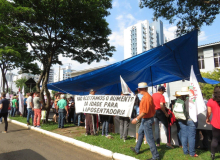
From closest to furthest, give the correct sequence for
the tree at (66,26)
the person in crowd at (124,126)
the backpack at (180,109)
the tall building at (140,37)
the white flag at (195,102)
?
the white flag at (195,102), the backpack at (180,109), the person in crowd at (124,126), the tree at (66,26), the tall building at (140,37)

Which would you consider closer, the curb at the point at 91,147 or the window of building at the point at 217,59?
the curb at the point at 91,147

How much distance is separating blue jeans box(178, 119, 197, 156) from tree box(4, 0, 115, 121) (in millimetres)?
6791

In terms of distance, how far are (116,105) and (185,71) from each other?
351cm

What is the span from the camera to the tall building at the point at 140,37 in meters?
97.3

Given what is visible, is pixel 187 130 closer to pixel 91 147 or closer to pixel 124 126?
pixel 124 126

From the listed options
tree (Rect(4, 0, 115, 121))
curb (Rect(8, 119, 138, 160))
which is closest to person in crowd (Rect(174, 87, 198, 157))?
curb (Rect(8, 119, 138, 160))

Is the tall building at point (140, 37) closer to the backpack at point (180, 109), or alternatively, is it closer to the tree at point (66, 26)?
the tree at point (66, 26)

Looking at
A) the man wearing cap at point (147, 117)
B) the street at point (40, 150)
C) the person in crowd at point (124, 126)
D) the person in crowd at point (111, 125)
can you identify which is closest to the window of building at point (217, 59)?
the person in crowd at point (111, 125)

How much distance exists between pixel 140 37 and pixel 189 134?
97548 mm

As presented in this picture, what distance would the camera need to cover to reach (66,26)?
954 centimetres

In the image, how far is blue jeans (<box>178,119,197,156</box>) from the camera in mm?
4129

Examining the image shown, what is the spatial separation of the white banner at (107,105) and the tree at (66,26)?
12.2ft

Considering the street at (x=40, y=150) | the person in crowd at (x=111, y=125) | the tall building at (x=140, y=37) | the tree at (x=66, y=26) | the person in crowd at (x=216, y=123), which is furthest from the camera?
the tall building at (x=140, y=37)

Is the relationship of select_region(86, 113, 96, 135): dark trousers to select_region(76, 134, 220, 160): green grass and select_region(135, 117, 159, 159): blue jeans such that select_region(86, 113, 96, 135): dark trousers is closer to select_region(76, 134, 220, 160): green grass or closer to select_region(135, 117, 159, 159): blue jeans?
select_region(76, 134, 220, 160): green grass
